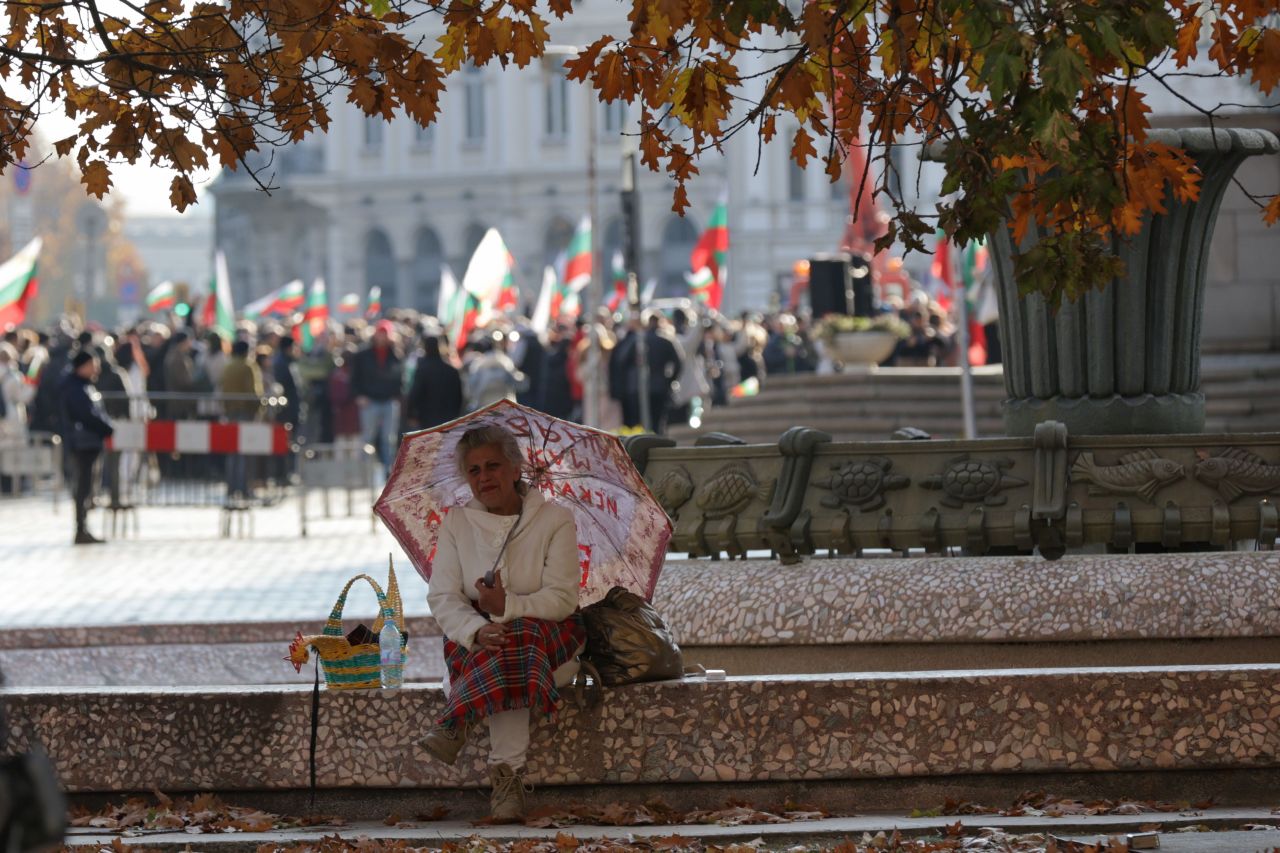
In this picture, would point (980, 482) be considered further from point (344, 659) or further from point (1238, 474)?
point (344, 659)

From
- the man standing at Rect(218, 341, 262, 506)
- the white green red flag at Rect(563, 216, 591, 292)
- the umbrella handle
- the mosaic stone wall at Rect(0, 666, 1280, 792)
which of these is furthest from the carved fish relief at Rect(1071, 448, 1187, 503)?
the white green red flag at Rect(563, 216, 591, 292)

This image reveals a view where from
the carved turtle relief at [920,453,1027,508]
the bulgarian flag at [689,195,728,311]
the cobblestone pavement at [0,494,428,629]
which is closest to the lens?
the carved turtle relief at [920,453,1027,508]

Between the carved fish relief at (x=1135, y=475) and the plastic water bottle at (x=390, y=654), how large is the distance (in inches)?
98.6

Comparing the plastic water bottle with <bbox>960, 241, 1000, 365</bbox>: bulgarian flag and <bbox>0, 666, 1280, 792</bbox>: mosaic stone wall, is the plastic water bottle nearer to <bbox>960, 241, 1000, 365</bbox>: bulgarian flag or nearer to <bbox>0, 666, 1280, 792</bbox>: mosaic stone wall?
<bbox>0, 666, 1280, 792</bbox>: mosaic stone wall

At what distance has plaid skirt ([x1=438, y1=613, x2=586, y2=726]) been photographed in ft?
23.1

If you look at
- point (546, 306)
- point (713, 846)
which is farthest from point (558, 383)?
point (713, 846)

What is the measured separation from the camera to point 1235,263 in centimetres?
1817

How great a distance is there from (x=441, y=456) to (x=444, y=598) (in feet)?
2.05

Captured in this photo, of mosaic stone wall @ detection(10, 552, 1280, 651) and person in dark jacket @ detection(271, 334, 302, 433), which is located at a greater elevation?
person in dark jacket @ detection(271, 334, 302, 433)

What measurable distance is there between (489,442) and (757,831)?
1.44 m

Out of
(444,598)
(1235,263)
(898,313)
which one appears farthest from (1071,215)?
(898,313)

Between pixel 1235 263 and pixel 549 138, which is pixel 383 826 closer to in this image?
pixel 1235 263

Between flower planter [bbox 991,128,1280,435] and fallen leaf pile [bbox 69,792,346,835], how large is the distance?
12.1 feet

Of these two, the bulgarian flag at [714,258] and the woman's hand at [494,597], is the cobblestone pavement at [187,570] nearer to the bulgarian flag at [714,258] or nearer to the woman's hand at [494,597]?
the woman's hand at [494,597]
